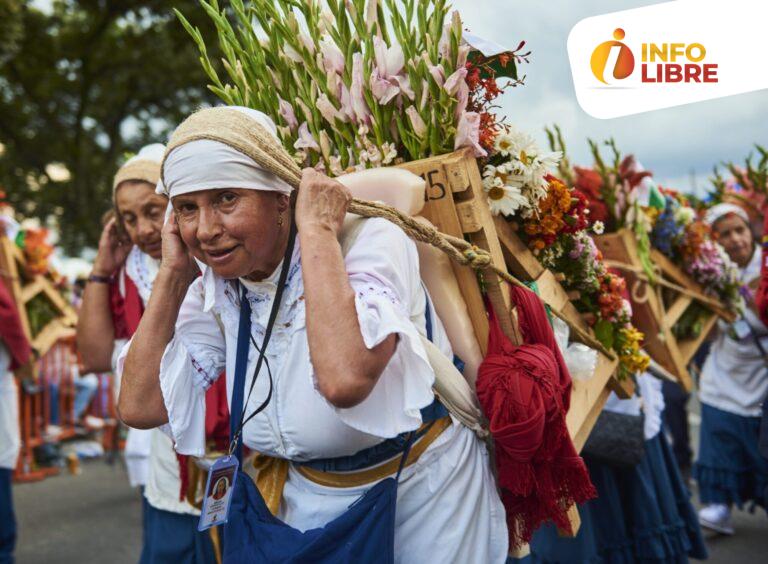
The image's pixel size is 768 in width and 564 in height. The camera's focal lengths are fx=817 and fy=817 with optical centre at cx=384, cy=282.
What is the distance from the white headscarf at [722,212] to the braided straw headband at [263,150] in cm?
450

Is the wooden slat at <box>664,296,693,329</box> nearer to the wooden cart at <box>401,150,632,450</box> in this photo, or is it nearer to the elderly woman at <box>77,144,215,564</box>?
the wooden cart at <box>401,150,632,450</box>

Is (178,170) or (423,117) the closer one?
(178,170)

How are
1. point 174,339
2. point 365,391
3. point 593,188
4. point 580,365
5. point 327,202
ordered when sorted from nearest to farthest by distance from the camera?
point 365,391 < point 327,202 < point 174,339 < point 580,365 < point 593,188

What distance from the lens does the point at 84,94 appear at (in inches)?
640

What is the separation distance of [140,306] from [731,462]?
4.80m

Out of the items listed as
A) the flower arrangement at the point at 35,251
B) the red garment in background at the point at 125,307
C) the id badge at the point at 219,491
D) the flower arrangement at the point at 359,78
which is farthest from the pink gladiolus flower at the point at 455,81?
the flower arrangement at the point at 35,251

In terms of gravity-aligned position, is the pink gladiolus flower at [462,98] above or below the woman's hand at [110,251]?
above

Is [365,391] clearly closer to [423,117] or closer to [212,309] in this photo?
[212,309]

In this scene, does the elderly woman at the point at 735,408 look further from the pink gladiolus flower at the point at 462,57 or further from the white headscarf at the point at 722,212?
the pink gladiolus flower at the point at 462,57

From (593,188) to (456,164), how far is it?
8.25ft

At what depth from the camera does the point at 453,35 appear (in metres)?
2.62

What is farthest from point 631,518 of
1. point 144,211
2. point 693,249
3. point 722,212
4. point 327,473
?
point 144,211

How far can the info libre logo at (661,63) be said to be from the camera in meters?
4.52

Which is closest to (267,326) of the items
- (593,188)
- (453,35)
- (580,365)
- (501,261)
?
(501,261)
